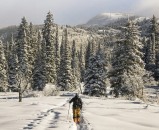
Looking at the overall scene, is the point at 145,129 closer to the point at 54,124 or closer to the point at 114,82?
the point at 54,124

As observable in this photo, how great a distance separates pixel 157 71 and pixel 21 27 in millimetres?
30936

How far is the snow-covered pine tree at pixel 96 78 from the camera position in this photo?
5344 cm

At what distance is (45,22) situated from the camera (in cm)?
7531

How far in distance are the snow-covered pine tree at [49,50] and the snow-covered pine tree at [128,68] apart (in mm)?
24048

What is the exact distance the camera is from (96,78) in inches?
2141

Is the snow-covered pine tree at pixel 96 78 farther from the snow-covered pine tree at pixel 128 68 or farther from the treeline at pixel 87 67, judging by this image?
the snow-covered pine tree at pixel 128 68

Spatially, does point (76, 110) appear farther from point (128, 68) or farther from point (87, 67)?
point (87, 67)

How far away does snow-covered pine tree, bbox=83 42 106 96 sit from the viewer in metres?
53.4

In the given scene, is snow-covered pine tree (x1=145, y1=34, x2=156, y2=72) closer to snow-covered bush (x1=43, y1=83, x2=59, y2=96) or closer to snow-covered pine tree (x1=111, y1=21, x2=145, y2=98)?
snow-covered bush (x1=43, y1=83, x2=59, y2=96)

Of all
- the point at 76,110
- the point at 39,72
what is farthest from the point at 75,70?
the point at 76,110

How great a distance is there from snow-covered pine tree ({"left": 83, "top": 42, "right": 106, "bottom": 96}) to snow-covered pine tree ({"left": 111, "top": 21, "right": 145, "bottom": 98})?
7.03 meters

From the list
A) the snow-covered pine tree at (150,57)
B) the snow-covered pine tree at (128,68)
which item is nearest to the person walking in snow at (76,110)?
the snow-covered pine tree at (128,68)

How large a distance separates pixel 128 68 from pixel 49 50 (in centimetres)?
2824

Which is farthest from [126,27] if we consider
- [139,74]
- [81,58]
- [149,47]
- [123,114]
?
[81,58]
